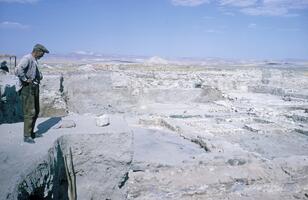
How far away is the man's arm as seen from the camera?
4.08 meters

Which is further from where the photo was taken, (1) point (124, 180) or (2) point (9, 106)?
(2) point (9, 106)

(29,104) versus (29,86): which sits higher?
(29,86)

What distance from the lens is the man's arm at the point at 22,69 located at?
408 cm

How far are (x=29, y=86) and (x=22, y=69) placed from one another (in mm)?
228

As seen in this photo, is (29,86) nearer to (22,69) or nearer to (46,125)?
(22,69)

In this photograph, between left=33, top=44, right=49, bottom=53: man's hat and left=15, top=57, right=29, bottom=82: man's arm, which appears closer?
left=15, top=57, right=29, bottom=82: man's arm

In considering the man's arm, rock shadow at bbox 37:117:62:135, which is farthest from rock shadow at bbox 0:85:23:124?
the man's arm

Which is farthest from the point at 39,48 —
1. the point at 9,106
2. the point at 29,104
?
the point at 9,106

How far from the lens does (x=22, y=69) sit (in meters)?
4.10

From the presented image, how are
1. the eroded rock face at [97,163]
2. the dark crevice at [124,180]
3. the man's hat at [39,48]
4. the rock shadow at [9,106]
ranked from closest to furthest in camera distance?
the man's hat at [39,48] < the eroded rock face at [97,163] < the dark crevice at [124,180] < the rock shadow at [9,106]

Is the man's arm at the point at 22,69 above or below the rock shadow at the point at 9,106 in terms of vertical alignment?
above

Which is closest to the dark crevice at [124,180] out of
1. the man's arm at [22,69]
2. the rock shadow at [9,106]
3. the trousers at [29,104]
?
the trousers at [29,104]

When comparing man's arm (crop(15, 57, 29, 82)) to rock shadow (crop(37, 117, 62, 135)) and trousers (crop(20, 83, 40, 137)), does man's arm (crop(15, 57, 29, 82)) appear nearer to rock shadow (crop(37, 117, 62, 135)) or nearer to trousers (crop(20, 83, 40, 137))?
trousers (crop(20, 83, 40, 137))

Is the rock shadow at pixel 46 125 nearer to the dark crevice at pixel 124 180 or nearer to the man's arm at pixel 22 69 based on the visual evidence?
the man's arm at pixel 22 69
